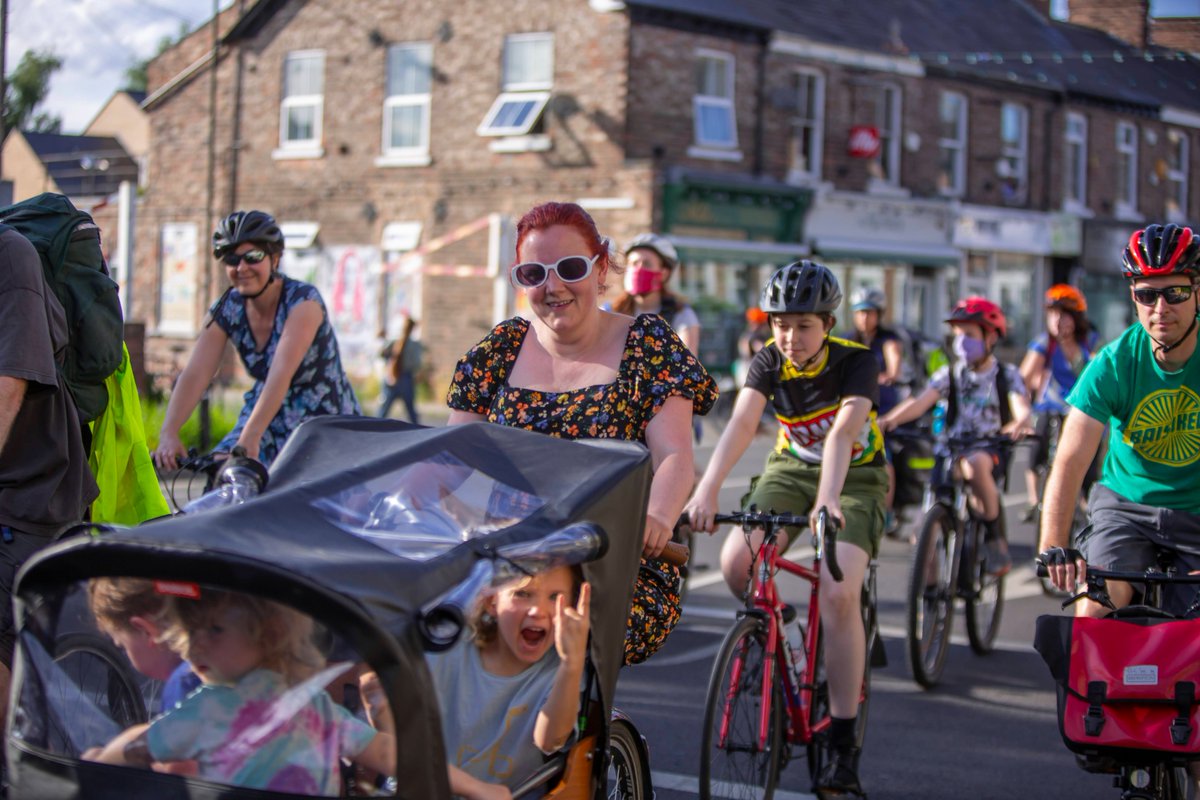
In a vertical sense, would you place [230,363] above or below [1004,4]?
below

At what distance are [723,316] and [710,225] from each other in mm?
1726

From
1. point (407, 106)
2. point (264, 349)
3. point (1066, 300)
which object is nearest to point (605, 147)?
point (407, 106)

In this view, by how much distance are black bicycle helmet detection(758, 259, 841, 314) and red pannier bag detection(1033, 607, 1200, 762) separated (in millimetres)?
1817

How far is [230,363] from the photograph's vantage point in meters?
26.7

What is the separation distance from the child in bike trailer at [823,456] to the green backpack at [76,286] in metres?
1.91

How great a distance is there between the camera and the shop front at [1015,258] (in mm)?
31156

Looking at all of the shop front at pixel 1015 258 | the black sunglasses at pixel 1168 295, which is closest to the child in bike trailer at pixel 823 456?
the black sunglasses at pixel 1168 295

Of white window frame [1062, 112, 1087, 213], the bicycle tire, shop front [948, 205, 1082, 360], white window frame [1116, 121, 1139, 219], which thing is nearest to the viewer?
the bicycle tire

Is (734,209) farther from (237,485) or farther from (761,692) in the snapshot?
(237,485)


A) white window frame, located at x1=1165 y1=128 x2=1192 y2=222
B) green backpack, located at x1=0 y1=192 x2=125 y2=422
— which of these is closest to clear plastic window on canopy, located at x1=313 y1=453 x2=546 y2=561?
green backpack, located at x1=0 y1=192 x2=125 y2=422

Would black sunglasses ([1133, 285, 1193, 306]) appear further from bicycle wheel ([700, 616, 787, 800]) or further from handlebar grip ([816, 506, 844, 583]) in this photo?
bicycle wheel ([700, 616, 787, 800])

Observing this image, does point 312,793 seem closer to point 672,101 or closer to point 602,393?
point 602,393

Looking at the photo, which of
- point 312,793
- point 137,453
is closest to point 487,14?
point 137,453

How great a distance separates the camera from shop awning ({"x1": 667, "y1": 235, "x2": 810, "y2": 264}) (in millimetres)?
25500
